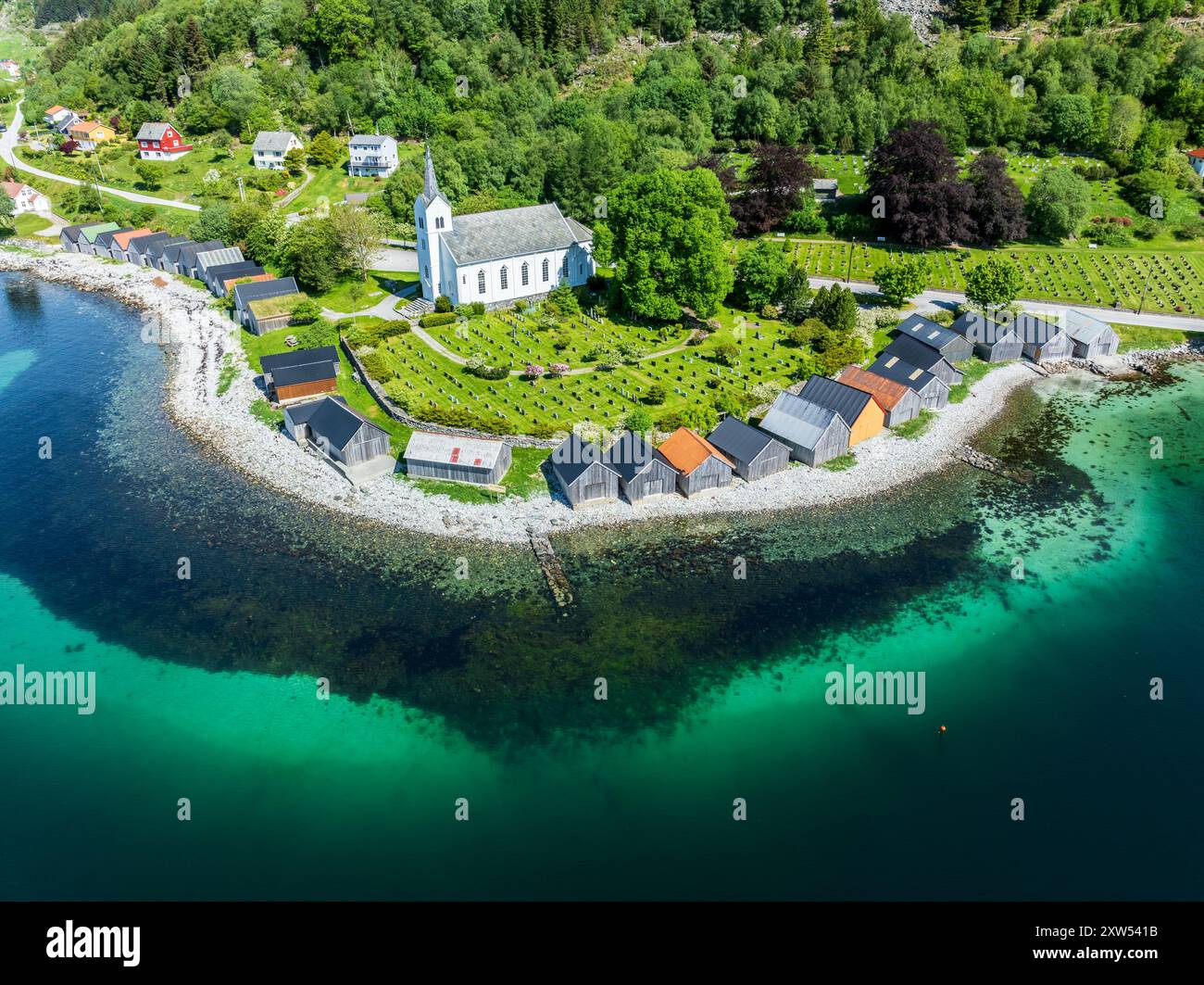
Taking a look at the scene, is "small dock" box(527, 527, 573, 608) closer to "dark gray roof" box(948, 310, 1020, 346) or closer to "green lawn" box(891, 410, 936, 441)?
"green lawn" box(891, 410, 936, 441)

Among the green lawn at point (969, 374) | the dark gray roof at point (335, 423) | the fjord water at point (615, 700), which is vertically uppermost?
the dark gray roof at point (335, 423)

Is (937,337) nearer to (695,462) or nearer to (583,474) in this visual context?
(695,462)

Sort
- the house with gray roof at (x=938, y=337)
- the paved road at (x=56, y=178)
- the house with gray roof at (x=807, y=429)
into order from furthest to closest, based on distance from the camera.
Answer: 1. the paved road at (x=56, y=178)
2. the house with gray roof at (x=938, y=337)
3. the house with gray roof at (x=807, y=429)

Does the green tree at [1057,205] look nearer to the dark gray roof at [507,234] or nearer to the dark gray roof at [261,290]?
the dark gray roof at [507,234]

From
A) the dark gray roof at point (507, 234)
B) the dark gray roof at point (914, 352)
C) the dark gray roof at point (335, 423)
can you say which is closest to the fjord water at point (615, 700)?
the dark gray roof at point (335, 423)

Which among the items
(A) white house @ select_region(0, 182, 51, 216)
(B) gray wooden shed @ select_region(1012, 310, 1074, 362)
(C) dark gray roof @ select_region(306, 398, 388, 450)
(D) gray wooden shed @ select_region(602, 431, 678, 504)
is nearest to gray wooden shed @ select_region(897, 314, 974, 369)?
(B) gray wooden shed @ select_region(1012, 310, 1074, 362)
